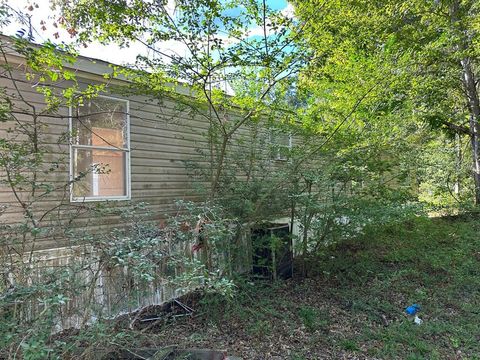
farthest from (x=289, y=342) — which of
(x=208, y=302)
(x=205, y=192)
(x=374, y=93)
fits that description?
(x=374, y=93)

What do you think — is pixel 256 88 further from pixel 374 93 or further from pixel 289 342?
pixel 289 342

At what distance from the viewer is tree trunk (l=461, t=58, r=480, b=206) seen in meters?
10.2

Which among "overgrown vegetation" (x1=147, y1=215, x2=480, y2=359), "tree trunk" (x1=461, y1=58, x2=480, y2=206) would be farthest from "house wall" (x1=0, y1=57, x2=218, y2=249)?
"tree trunk" (x1=461, y1=58, x2=480, y2=206)

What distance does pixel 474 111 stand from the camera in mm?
10297

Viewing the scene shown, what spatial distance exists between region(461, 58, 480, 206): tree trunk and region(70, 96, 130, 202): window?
9131 millimetres

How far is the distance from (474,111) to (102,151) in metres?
10.0

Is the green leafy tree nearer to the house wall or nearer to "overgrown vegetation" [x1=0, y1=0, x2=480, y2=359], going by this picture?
"overgrown vegetation" [x1=0, y1=0, x2=480, y2=359]

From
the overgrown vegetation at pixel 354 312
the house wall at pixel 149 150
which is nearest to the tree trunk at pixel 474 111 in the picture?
the overgrown vegetation at pixel 354 312

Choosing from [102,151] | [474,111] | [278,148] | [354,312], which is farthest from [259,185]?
[474,111]

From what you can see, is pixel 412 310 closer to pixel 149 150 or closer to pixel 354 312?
pixel 354 312

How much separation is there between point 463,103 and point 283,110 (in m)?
8.54

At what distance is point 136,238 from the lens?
8.18 feet

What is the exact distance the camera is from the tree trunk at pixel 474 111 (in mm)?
10242

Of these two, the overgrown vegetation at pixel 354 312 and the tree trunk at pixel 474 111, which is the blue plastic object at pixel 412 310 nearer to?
the overgrown vegetation at pixel 354 312
